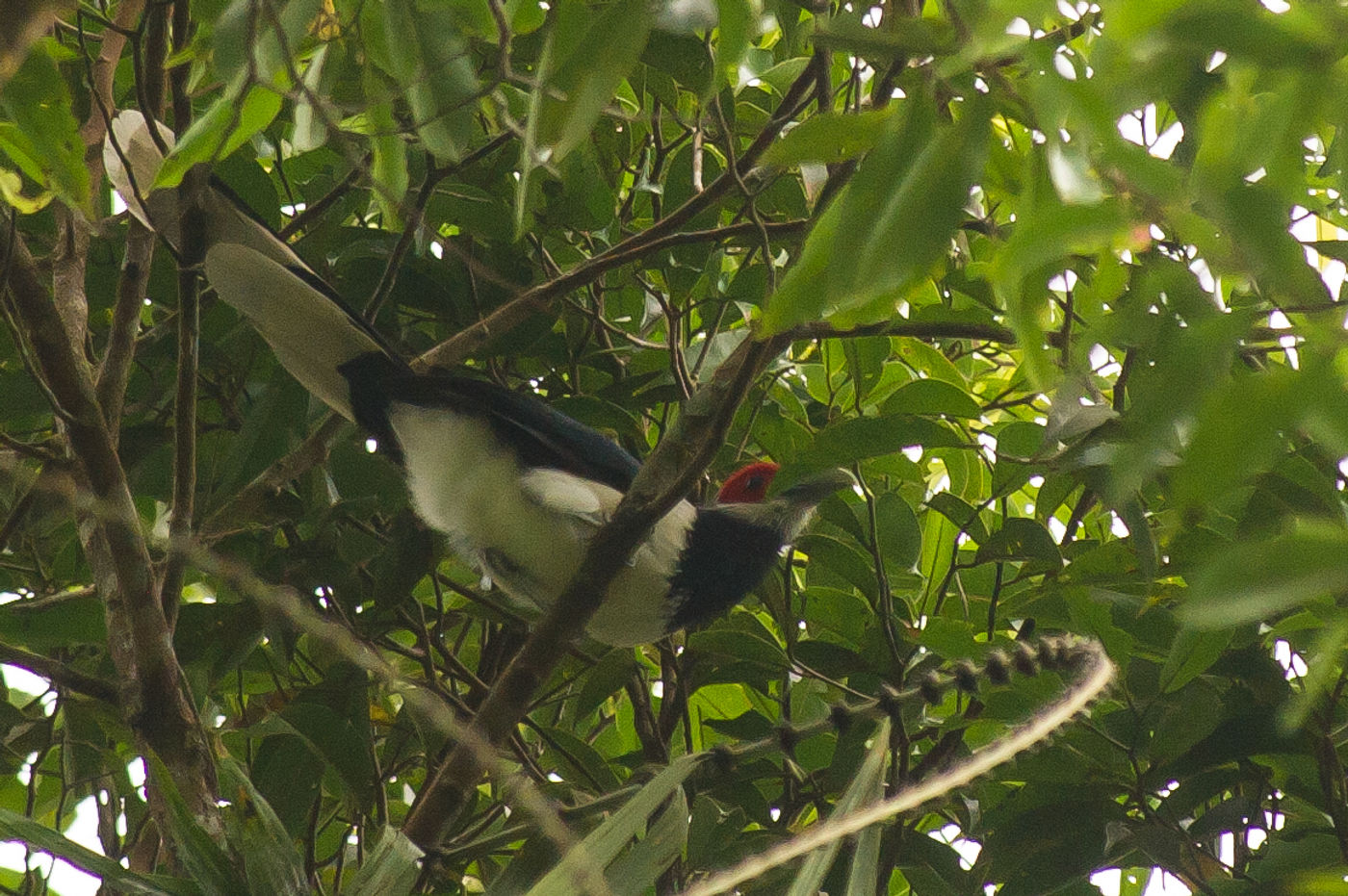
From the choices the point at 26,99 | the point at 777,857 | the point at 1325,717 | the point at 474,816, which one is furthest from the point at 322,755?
the point at 1325,717

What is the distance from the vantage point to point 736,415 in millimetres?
2227

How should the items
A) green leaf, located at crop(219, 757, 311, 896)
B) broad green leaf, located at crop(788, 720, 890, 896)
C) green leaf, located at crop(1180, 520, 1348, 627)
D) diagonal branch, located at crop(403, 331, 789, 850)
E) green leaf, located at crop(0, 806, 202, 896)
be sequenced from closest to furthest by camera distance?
green leaf, located at crop(1180, 520, 1348, 627)
broad green leaf, located at crop(788, 720, 890, 896)
green leaf, located at crop(0, 806, 202, 896)
green leaf, located at crop(219, 757, 311, 896)
diagonal branch, located at crop(403, 331, 789, 850)

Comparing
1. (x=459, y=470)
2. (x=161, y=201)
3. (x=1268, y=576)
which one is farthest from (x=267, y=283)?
(x=1268, y=576)

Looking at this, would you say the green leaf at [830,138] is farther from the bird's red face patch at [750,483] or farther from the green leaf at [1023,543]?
the bird's red face patch at [750,483]

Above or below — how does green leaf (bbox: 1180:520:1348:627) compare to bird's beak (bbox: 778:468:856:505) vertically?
below

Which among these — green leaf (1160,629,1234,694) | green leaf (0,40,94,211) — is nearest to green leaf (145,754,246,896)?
green leaf (0,40,94,211)

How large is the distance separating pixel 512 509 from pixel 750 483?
1.48 ft

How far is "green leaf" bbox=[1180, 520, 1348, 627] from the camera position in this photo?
0.66 meters

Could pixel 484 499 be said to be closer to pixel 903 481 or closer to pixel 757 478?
pixel 757 478

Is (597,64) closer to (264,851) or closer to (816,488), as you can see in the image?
(264,851)

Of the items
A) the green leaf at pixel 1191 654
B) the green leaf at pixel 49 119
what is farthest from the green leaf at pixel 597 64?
the green leaf at pixel 1191 654

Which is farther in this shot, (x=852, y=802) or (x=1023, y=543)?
(x=1023, y=543)

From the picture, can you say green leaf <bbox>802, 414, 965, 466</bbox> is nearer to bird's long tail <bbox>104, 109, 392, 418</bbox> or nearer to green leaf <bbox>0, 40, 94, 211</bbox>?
bird's long tail <bbox>104, 109, 392, 418</bbox>

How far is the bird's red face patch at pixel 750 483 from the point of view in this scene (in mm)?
2502
